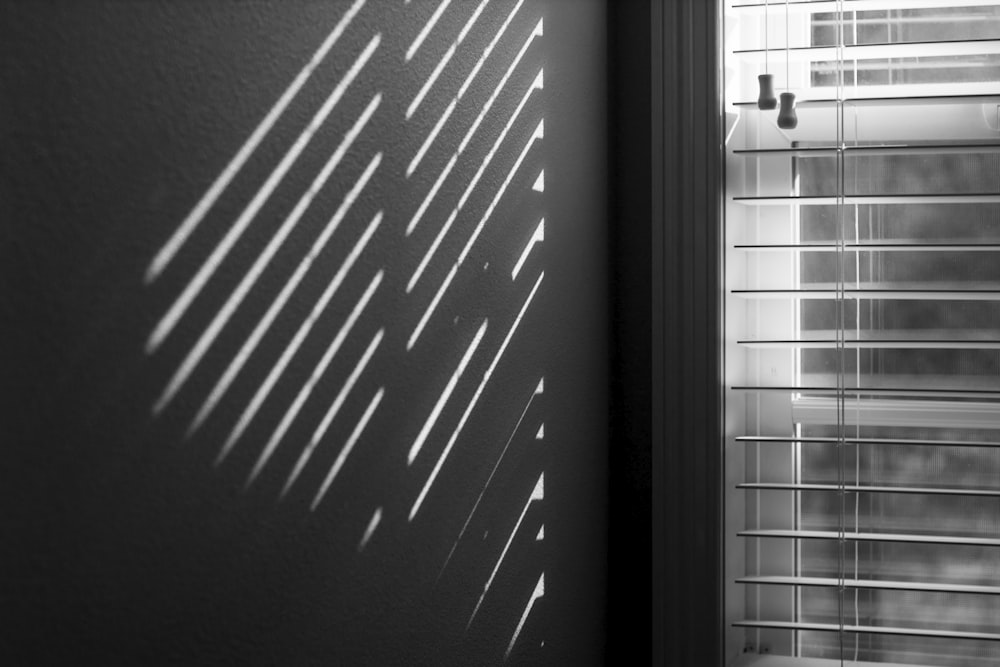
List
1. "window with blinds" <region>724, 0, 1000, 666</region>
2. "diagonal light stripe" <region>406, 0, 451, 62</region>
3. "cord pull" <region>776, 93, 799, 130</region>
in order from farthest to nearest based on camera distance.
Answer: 1. "window with blinds" <region>724, 0, 1000, 666</region>
2. "cord pull" <region>776, 93, 799, 130</region>
3. "diagonal light stripe" <region>406, 0, 451, 62</region>

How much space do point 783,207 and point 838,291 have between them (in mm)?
235

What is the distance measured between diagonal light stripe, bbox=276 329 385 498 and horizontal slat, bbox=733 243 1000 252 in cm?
94

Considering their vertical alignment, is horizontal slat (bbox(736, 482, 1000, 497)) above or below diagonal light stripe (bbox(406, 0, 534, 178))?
below

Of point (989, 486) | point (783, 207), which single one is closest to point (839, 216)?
point (783, 207)

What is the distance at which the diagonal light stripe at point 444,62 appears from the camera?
1176mm

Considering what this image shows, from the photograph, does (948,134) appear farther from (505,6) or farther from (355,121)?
(355,121)

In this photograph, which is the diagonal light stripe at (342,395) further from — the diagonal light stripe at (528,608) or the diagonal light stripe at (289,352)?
the diagonal light stripe at (528,608)

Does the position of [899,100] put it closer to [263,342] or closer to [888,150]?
[888,150]

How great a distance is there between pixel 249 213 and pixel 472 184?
499 millimetres

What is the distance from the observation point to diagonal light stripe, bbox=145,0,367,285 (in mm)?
779

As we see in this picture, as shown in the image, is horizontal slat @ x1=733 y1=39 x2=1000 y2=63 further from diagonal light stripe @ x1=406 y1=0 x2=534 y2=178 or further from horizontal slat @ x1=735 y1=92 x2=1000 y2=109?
diagonal light stripe @ x1=406 y1=0 x2=534 y2=178

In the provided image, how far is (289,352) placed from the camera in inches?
36.9

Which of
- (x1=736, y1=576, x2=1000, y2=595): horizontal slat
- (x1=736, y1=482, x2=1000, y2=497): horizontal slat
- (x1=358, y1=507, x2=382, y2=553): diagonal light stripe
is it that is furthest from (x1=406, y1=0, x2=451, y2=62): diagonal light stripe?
(x1=736, y1=576, x2=1000, y2=595): horizontal slat

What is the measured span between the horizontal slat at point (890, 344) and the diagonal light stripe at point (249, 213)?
3.38ft
